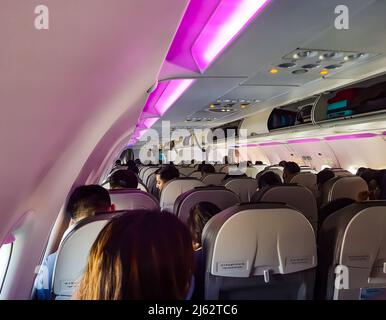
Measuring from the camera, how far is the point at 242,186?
5617mm

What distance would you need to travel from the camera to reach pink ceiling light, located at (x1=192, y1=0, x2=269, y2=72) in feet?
9.66

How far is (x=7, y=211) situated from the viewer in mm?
1817

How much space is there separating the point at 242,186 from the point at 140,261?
4483 millimetres

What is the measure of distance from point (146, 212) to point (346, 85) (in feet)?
19.0

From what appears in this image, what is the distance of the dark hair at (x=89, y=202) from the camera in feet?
10.4

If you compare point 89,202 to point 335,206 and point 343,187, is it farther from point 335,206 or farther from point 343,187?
point 343,187

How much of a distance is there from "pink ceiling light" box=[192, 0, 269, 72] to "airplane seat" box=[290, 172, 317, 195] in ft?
8.98

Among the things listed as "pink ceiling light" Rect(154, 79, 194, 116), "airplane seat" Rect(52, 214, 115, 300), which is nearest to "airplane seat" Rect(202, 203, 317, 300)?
"airplane seat" Rect(52, 214, 115, 300)

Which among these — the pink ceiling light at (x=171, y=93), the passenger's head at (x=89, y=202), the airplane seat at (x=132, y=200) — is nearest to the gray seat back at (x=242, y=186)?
the pink ceiling light at (x=171, y=93)

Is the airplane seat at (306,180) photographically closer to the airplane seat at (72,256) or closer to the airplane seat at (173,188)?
the airplane seat at (173,188)

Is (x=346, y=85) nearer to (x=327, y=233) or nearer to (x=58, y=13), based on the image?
(x=327, y=233)

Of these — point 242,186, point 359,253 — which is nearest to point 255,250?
point 359,253

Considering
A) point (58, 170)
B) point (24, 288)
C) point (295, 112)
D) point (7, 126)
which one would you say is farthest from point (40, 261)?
point (295, 112)

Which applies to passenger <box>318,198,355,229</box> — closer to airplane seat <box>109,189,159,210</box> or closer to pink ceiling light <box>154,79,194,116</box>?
airplane seat <box>109,189,159,210</box>
